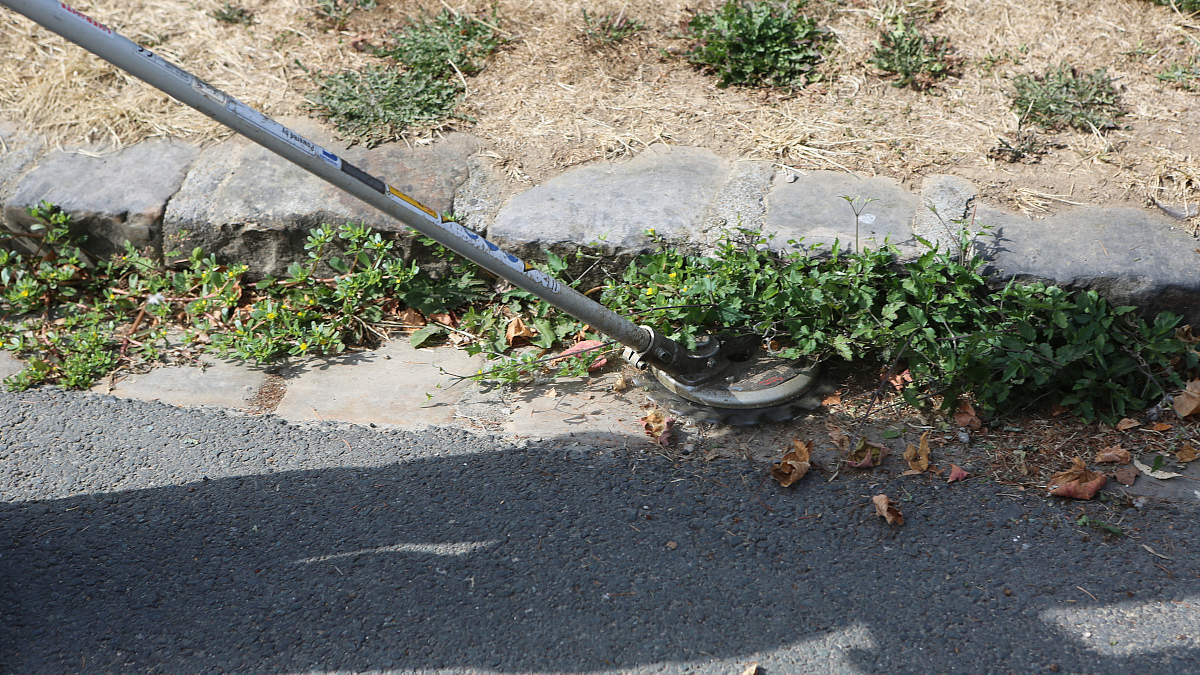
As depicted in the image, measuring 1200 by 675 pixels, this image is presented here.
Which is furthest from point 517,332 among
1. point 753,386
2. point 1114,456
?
point 1114,456

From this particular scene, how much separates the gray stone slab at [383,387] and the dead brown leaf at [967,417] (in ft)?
5.52

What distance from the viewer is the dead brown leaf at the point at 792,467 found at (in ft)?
8.64

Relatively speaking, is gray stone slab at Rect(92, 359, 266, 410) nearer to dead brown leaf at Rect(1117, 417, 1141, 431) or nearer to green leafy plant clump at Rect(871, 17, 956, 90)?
dead brown leaf at Rect(1117, 417, 1141, 431)

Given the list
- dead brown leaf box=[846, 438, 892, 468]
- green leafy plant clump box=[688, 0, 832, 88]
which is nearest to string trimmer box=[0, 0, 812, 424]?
dead brown leaf box=[846, 438, 892, 468]

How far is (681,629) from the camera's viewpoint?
7.25ft

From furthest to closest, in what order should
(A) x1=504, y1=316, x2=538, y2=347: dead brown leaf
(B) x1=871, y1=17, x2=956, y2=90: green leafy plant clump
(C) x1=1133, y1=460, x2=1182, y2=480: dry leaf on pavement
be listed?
1. (B) x1=871, y1=17, x2=956, y2=90: green leafy plant clump
2. (A) x1=504, y1=316, x2=538, y2=347: dead brown leaf
3. (C) x1=1133, y1=460, x2=1182, y2=480: dry leaf on pavement

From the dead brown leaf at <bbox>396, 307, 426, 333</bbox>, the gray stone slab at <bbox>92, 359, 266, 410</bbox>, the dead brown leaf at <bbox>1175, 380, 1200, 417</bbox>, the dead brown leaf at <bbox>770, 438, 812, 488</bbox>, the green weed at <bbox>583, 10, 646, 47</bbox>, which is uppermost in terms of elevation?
the green weed at <bbox>583, 10, 646, 47</bbox>

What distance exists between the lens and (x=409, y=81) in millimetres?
4344

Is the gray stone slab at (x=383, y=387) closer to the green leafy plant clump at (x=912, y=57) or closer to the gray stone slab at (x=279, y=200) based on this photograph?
the gray stone slab at (x=279, y=200)

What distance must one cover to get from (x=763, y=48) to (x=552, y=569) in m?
2.85

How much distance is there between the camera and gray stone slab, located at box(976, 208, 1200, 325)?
2.96 m

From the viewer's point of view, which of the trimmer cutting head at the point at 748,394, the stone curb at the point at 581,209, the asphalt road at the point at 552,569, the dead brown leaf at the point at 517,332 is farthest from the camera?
the dead brown leaf at the point at 517,332

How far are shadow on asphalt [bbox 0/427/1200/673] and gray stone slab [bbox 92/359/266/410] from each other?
0.54 metres

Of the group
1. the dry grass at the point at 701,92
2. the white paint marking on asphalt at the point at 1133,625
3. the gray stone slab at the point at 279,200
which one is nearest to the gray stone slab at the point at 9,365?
the gray stone slab at the point at 279,200
